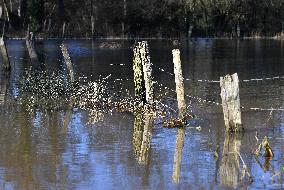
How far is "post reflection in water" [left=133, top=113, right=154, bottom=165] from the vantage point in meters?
10.8

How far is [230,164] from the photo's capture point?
10.1 m

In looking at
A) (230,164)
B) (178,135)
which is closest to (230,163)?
(230,164)

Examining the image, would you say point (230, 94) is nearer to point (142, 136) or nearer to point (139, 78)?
point (142, 136)

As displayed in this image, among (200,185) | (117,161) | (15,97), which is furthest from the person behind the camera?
(15,97)

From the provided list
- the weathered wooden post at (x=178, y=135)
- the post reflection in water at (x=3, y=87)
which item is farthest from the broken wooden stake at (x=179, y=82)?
the post reflection in water at (x=3, y=87)

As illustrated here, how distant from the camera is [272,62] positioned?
104ft

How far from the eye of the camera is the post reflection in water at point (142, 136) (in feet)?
35.4

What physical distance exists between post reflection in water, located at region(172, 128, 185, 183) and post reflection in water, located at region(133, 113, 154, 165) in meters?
0.46

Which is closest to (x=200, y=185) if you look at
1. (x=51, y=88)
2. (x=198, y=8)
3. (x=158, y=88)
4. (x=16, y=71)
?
(x=51, y=88)

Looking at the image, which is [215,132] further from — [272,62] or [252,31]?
[252,31]

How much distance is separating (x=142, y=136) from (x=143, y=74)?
11.4 ft

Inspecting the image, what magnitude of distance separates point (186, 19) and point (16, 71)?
37.9 metres

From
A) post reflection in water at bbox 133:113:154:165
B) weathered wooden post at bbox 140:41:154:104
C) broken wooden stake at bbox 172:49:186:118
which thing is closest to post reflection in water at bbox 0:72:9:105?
weathered wooden post at bbox 140:41:154:104

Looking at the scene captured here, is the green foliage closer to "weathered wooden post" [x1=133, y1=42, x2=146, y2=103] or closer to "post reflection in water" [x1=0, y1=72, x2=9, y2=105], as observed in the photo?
"post reflection in water" [x1=0, y1=72, x2=9, y2=105]
